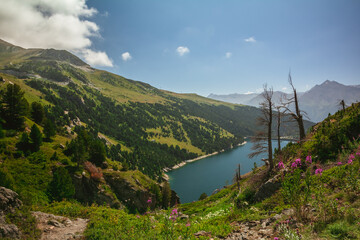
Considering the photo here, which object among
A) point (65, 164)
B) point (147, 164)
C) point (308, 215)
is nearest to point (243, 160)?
point (147, 164)

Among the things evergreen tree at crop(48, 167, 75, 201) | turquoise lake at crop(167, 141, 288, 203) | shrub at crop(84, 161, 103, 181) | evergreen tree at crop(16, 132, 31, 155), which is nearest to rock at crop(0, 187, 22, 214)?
evergreen tree at crop(48, 167, 75, 201)

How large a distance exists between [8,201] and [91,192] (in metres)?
29.2

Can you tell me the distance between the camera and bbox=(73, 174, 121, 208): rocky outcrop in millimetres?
32812

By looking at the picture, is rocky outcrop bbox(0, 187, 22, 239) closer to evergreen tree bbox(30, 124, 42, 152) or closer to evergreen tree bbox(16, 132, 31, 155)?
evergreen tree bbox(16, 132, 31, 155)

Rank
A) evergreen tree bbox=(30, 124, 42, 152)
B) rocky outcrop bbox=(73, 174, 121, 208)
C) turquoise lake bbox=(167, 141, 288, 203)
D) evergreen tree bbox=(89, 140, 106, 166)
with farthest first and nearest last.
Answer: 1. turquoise lake bbox=(167, 141, 288, 203)
2. evergreen tree bbox=(89, 140, 106, 166)
3. rocky outcrop bbox=(73, 174, 121, 208)
4. evergreen tree bbox=(30, 124, 42, 152)

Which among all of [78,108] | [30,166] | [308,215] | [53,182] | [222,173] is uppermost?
[78,108]

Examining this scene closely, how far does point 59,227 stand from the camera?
10492 millimetres

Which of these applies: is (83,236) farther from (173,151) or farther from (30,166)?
(173,151)

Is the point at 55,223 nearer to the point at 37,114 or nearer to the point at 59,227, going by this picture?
the point at 59,227

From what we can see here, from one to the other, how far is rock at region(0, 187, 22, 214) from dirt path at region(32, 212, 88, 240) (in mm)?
1591

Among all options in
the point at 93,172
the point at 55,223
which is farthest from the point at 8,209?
the point at 93,172

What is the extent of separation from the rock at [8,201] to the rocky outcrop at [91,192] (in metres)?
26.1

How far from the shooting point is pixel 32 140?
30.2 meters

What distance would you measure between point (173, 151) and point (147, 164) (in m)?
50.3
